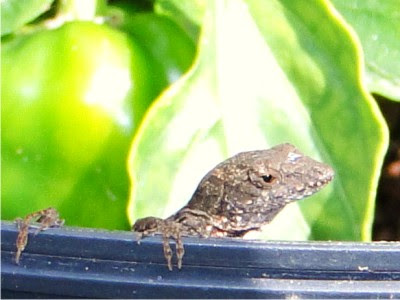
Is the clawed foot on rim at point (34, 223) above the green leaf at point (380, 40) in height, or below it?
below

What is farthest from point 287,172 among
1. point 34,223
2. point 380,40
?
point 34,223

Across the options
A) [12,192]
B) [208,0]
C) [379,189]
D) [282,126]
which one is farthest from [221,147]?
[379,189]

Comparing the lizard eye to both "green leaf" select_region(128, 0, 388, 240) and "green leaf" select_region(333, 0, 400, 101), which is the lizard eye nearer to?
"green leaf" select_region(128, 0, 388, 240)

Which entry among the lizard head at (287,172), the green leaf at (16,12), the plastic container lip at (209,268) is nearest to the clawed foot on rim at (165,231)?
the plastic container lip at (209,268)

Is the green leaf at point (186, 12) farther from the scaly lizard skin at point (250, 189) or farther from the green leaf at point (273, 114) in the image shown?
the scaly lizard skin at point (250, 189)

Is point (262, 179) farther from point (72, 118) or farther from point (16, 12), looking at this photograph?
point (16, 12)

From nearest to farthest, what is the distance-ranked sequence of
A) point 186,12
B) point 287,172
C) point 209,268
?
1. point 209,268
2. point 287,172
3. point 186,12
